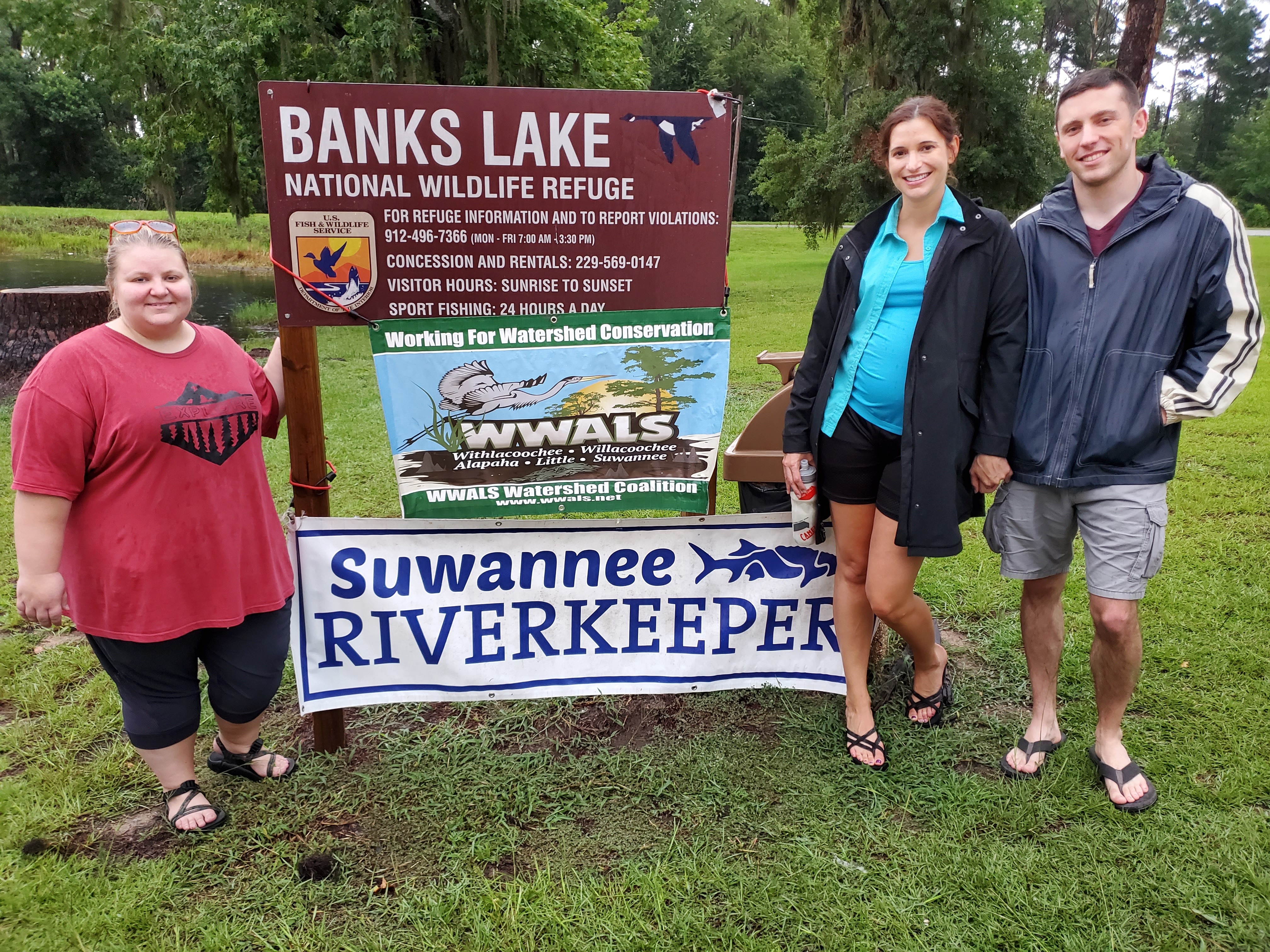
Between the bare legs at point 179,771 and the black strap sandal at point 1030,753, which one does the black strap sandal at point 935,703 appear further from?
the bare legs at point 179,771

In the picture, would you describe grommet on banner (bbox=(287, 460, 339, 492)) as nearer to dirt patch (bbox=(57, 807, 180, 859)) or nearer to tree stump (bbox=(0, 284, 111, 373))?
dirt patch (bbox=(57, 807, 180, 859))

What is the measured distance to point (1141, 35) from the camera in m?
6.15

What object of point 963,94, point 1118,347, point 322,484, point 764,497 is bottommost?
point 764,497

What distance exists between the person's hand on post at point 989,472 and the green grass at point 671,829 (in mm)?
924

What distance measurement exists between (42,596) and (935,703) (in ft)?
8.74

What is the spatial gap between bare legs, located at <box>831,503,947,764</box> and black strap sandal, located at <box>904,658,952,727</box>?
2 cm

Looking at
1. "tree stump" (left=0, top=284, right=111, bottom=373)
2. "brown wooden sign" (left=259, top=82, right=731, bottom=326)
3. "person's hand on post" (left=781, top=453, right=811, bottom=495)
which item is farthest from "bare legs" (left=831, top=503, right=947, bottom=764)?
"tree stump" (left=0, top=284, right=111, bottom=373)

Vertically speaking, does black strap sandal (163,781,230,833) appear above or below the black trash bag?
below

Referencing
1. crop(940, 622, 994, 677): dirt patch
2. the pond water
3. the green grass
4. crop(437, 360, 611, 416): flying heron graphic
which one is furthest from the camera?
the pond water

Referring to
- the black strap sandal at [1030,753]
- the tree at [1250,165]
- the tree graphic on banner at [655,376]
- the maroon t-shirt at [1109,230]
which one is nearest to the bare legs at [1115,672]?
the black strap sandal at [1030,753]

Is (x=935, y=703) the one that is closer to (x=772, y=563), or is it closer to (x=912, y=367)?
(x=772, y=563)

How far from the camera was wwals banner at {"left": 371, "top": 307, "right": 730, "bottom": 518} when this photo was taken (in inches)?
102

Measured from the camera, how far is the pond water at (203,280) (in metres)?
14.9

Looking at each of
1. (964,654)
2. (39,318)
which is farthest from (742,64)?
(964,654)
